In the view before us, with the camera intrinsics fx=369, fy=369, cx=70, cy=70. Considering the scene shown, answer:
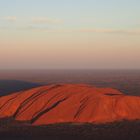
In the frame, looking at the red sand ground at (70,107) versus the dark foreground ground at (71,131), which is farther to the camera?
the red sand ground at (70,107)

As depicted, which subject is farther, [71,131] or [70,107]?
[70,107]

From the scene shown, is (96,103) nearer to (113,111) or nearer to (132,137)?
(113,111)

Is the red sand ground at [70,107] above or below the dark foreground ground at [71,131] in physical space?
above

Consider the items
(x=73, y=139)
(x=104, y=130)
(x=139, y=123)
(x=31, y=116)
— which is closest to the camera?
(x=73, y=139)

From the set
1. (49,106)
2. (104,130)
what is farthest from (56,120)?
(104,130)

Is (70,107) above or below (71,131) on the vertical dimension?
above
